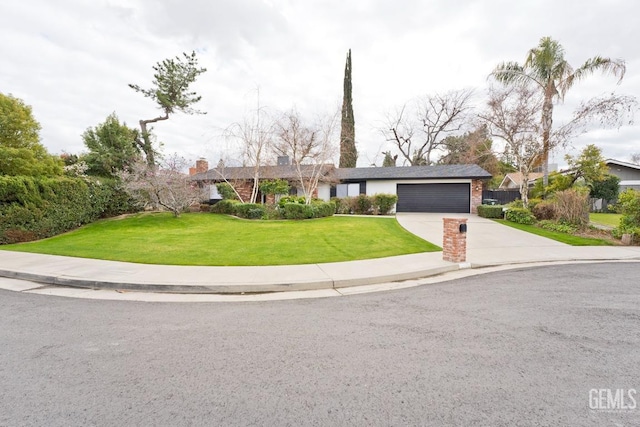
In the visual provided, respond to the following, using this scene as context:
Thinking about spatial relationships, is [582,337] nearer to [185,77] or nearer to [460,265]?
[460,265]

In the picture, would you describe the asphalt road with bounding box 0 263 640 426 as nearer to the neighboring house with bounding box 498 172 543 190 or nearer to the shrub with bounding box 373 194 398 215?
the shrub with bounding box 373 194 398 215

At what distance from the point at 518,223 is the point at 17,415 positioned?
1666 centimetres

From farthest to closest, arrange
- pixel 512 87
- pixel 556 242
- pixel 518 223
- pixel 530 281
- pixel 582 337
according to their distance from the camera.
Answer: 1. pixel 512 87
2. pixel 518 223
3. pixel 556 242
4. pixel 530 281
5. pixel 582 337

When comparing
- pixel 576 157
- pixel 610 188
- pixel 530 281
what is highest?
pixel 576 157

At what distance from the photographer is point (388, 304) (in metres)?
4.18

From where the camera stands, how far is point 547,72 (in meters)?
14.4

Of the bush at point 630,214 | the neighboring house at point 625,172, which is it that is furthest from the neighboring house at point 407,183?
the neighboring house at point 625,172

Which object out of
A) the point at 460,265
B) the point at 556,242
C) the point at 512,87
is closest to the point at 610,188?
the point at 512,87

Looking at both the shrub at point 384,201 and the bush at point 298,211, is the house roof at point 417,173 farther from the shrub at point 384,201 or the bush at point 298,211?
the bush at point 298,211

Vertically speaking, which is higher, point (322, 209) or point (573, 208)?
point (573, 208)

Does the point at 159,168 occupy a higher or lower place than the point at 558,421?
higher

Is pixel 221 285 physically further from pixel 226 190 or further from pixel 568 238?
pixel 226 190

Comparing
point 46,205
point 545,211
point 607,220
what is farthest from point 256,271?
point 607,220

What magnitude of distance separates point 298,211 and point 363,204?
5074 millimetres
